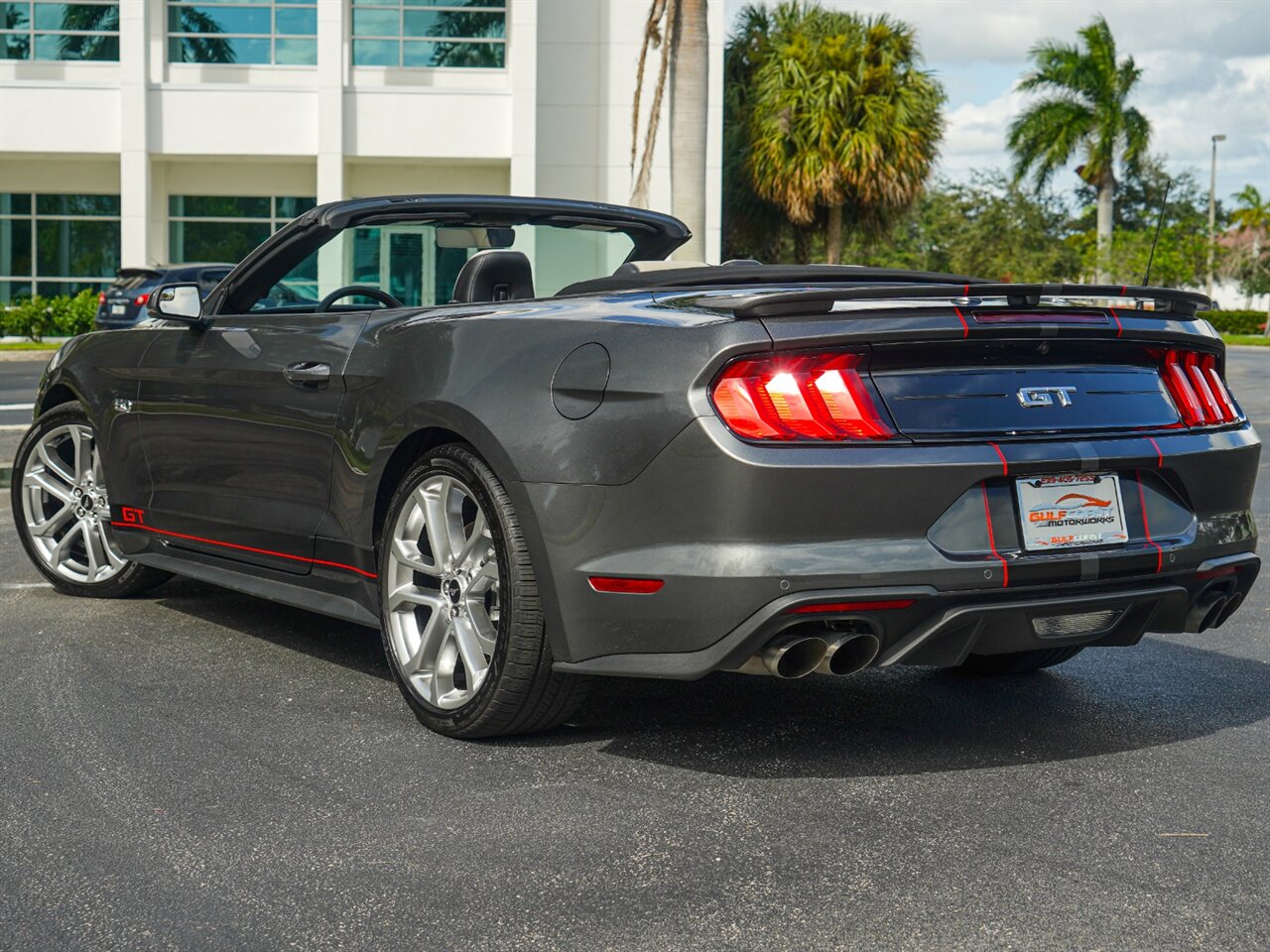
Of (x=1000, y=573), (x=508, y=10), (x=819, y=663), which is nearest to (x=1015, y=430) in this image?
(x=1000, y=573)

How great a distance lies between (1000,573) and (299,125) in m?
29.2

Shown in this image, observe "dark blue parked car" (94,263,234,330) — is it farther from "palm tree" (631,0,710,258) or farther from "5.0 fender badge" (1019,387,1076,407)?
"5.0 fender badge" (1019,387,1076,407)

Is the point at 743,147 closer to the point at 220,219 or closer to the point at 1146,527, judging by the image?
the point at 220,219

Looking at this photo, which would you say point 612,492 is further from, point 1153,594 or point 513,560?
point 1153,594

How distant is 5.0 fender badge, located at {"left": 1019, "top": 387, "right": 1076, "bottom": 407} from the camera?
12.9 ft

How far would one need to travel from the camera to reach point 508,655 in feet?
13.2

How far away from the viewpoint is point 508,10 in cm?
3109

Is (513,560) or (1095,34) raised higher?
(1095,34)

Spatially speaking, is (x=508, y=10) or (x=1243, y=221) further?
(x=1243, y=221)

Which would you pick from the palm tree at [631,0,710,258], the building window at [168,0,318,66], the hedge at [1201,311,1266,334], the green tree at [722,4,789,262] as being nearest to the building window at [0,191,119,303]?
the building window at [168,0,318,66]

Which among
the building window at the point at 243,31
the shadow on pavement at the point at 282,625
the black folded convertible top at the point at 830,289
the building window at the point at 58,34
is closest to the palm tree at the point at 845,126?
the building window at the point at 243,31

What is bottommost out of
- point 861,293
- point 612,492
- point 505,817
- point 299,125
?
point 505,817

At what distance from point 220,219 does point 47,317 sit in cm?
521

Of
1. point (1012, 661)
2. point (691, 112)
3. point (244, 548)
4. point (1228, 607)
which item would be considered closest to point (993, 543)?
point (1228, 607)
